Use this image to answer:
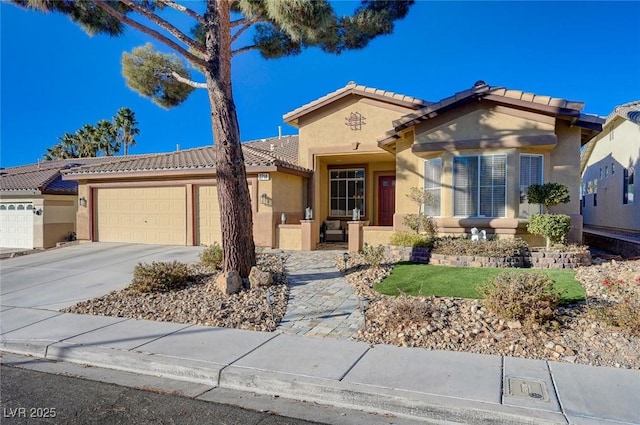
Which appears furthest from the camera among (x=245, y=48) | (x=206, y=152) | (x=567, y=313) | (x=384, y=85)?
(x=206, y=152)

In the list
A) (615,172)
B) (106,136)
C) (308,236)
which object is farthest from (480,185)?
(106,136)

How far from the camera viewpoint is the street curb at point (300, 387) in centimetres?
374

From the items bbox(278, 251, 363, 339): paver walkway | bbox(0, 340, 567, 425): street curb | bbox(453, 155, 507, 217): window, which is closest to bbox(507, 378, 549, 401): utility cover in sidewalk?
bbox(0, 340, 567, 425): street curb

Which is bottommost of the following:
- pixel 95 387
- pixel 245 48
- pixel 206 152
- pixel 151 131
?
pixel 95 387

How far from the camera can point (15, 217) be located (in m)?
18.4

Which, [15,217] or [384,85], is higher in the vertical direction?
[384,85]

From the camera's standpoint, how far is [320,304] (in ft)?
23.9

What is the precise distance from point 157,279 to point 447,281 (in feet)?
20.1

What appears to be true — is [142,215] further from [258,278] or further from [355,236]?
[258,278]

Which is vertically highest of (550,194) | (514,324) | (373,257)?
(550,194)

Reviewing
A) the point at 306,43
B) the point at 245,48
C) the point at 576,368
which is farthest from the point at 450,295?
the point at 245,48

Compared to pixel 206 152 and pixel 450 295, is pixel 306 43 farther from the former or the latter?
pixel 206 152

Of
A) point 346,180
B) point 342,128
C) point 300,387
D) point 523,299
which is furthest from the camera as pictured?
point 346,180

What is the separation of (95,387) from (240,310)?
2676 mm
